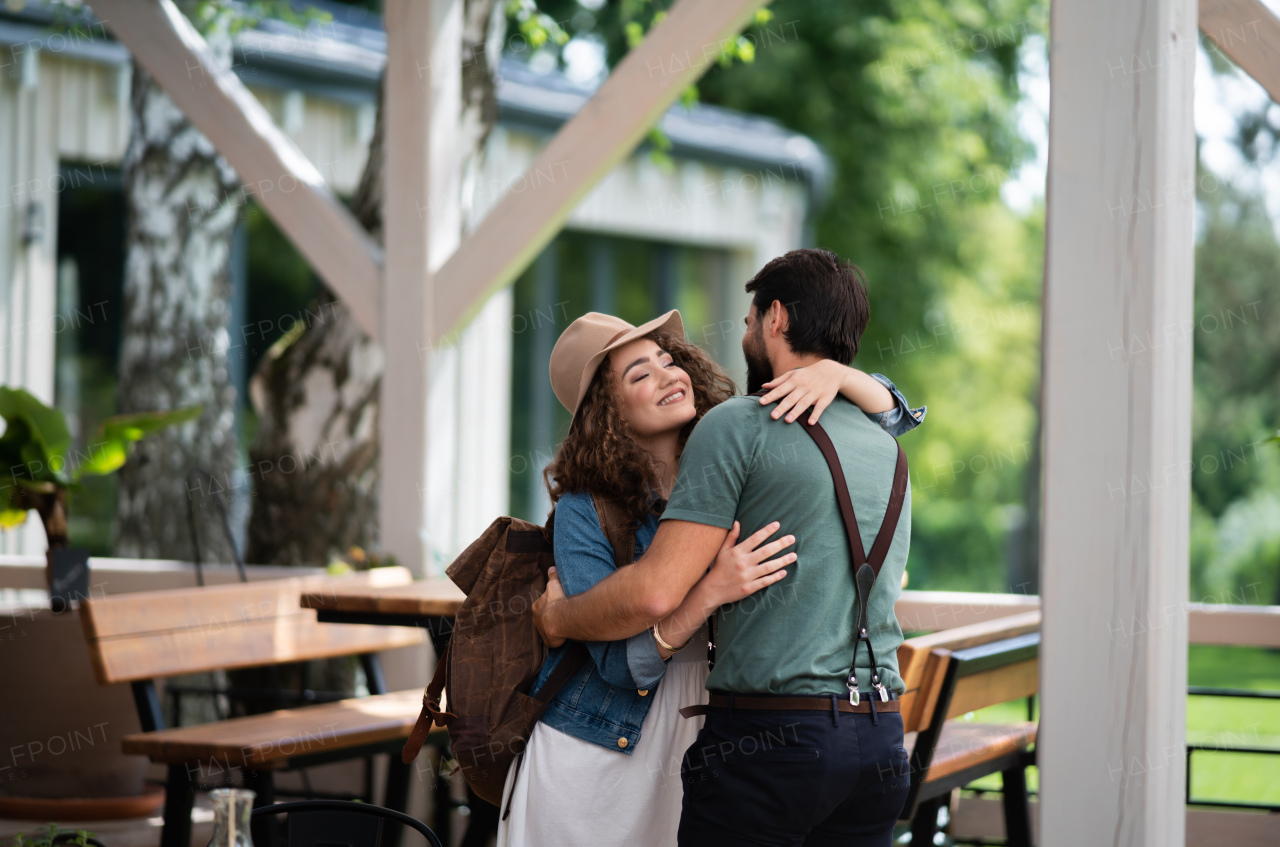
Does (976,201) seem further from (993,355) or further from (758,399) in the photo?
(758,399)

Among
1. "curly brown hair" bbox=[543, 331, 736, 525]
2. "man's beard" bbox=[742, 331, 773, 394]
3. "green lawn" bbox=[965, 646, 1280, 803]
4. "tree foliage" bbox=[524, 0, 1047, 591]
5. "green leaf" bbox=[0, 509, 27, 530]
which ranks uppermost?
"tree foliage" bbox=[524, 0, 1047, 591]

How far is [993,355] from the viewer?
774 inches

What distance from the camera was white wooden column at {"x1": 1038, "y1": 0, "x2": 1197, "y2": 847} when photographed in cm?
202

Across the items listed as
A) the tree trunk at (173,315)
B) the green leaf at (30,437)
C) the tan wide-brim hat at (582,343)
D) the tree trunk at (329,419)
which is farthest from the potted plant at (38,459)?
the tan wide-brim hat at (582,343)

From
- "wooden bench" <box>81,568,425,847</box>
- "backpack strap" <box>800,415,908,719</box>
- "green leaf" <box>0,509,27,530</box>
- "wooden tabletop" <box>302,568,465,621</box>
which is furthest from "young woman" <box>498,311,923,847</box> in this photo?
"green leaf" <box>0,509,27,530</box>

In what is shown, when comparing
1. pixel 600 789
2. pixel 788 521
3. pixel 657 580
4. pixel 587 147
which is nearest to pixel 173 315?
pixel 587 147

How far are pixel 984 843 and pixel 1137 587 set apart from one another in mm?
2651

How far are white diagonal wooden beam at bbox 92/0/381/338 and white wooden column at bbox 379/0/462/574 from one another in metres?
0.12

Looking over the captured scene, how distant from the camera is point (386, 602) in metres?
3.74

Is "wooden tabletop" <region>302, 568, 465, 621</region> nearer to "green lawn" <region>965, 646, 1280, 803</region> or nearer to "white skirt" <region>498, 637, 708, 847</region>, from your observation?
"white skirt" <region>498, 637, 708, 847</region>

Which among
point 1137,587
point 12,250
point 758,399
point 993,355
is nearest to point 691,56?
point 758,399

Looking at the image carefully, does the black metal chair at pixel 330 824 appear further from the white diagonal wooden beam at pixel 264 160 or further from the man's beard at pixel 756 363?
the white diagonal wooden beam at pixel 264 160

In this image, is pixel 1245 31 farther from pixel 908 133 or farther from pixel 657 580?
pixel 908 133

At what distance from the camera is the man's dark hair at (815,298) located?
7.35 ft
